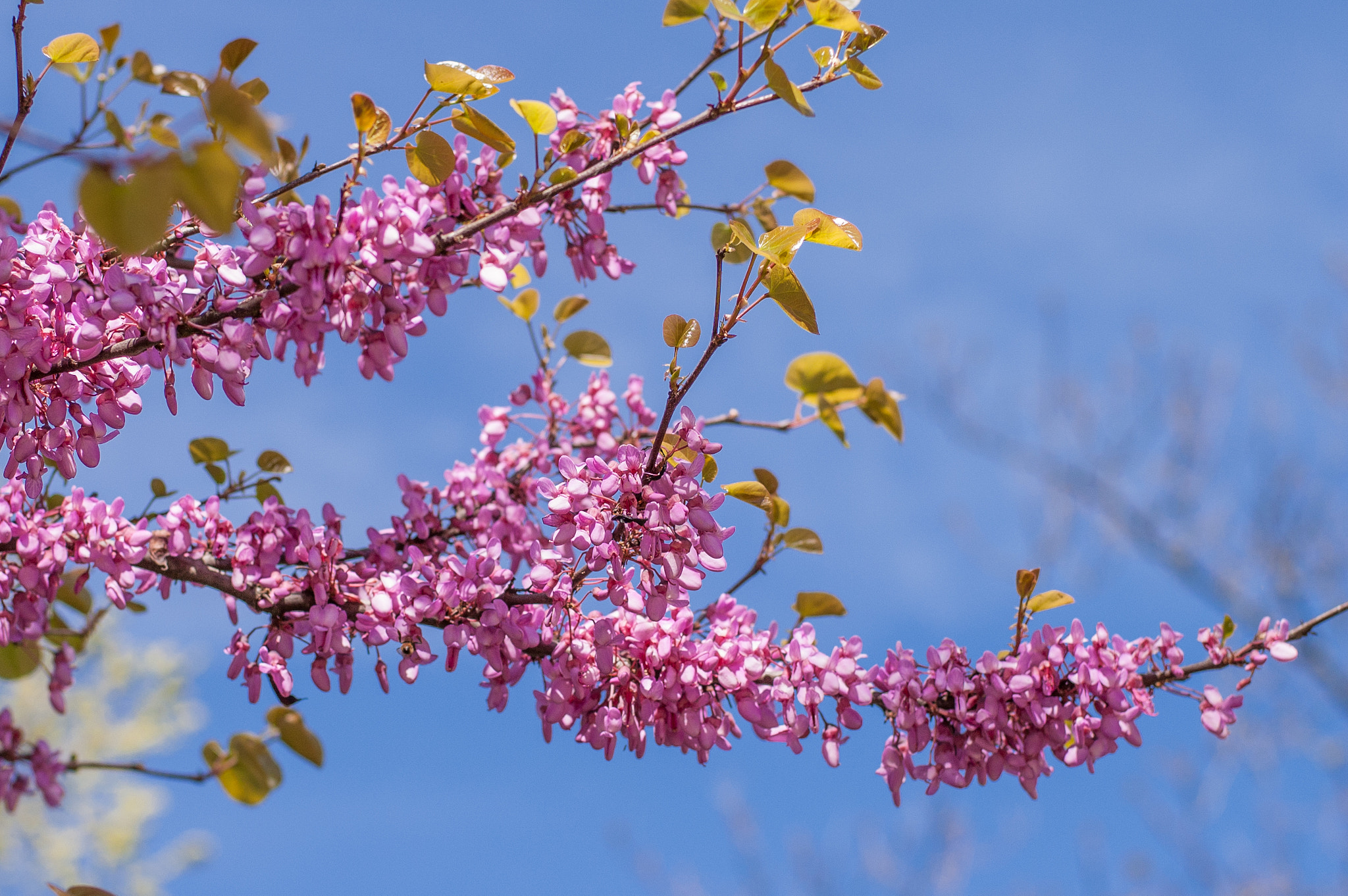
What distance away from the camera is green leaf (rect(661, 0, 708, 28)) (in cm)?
174

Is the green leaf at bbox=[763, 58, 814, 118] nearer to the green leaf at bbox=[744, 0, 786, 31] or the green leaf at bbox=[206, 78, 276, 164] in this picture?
the green leaf at bbox=[744, 0, 786, 31]

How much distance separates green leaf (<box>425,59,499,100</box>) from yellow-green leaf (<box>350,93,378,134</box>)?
0.32 ft

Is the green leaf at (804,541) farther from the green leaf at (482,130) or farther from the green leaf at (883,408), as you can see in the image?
the green leaf at (482,130)

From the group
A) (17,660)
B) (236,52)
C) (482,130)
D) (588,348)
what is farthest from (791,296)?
(17,660)

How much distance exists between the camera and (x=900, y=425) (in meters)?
1.88

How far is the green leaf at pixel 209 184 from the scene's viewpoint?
2.59 ft

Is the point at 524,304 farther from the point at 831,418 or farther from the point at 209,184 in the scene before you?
the point at 209,184

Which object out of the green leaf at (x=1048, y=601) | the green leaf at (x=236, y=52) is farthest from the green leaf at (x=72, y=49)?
the green leaf at (x=1048, y=601)

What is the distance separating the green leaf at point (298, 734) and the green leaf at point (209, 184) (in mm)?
626

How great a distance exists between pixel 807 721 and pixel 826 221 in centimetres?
88

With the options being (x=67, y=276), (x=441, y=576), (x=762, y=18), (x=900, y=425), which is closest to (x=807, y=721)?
→ (x=900, y=425)

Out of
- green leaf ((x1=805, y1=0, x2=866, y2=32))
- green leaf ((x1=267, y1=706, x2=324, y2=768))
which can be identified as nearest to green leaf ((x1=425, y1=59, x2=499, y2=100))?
green leaf ((x1=805, y1=0, x2=866, y2=32))

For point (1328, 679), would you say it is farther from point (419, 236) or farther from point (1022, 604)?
point (419, 236)

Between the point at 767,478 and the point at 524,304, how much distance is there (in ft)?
2.93
